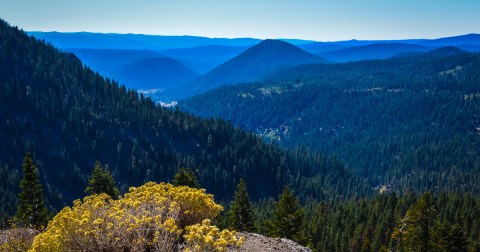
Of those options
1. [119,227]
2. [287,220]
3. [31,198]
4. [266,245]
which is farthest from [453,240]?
[31,198]

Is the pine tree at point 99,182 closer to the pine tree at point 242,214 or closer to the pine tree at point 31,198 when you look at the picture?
the pine tree at point 31,198

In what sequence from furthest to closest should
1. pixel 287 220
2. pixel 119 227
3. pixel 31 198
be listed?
1. pixel 287 220
2. pixel 31 198
3. pixel 119 227

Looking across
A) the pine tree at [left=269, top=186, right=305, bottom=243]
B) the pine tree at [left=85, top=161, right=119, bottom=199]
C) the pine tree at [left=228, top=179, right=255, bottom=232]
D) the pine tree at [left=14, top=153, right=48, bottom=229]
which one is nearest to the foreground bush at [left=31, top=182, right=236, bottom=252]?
the pine tree at [left=269, top=186, right=305, bottom=243]

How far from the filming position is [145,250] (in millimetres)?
18906

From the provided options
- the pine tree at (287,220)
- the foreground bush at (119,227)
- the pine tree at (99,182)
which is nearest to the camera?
the foreground bush at (119,227)

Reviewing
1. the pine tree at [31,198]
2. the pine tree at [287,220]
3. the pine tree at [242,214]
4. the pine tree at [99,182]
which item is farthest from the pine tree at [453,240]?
the pine tree at [31,198]

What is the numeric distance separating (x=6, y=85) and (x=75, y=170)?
60684 mm

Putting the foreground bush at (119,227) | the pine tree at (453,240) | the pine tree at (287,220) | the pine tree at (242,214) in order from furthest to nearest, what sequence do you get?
the pine tree at (242,214) → the pine tree at (287,220) → the pine tree at (453,240) → the foreground bush at (119,227)

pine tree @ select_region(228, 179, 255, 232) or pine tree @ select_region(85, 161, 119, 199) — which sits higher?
pine tree @ select_region(85, 161, 119, 199)

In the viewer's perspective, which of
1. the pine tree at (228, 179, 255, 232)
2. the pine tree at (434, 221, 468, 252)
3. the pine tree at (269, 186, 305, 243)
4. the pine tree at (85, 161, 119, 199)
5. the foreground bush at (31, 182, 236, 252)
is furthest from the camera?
the pine tree at (228, 179, 255, 232)

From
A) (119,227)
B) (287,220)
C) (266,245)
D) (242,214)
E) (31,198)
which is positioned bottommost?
(242,214)

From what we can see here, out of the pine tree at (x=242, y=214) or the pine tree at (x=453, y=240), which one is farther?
the pine tree at (x=242, y=214)

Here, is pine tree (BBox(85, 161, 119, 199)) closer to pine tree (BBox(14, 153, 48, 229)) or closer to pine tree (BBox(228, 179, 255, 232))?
pine tree (BBox(14, 153, 48, 229))

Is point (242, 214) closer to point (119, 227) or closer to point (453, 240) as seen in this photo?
point (453, 240)
